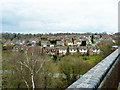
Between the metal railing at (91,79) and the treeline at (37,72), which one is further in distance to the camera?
the treeline at (37,72)

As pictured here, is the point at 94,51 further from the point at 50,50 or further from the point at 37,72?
the point at 37,72

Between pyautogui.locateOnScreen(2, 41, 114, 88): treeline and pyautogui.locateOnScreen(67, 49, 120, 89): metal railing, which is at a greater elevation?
pyautogui.locateOnScreen(67, 49, 120, 89): metal railing

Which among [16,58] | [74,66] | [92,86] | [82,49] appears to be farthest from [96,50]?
[92,86]

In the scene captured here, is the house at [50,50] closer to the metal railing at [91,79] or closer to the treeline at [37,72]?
the treeline at [37,72]

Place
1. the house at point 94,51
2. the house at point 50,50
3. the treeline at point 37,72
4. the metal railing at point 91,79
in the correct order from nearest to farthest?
the metal railing at point 91,79 → the treeline at point 37,72 → the house at point 94,51 → the house at point 50,50

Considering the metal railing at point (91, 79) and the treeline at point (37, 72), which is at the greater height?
the metal railing at point (91, 79)

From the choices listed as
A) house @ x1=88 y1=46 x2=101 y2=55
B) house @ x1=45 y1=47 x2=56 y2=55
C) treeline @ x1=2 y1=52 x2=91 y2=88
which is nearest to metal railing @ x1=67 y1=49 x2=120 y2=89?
treeline @ x1=2 y1=52 x2=91 y2=88

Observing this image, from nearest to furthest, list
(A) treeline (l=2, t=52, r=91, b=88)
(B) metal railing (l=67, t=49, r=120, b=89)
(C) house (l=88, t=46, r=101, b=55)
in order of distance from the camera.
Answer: (B) metal railing (l=67, t=49, r=120, b=89) → (A) treeline (l=2, t=52, r=91, b=88) → (C) house (l=88, t=46, r=101, b=55)

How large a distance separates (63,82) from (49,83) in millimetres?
1735

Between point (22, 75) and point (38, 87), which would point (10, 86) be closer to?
point (22, 75)

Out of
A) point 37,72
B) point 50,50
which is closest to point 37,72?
point 37,72

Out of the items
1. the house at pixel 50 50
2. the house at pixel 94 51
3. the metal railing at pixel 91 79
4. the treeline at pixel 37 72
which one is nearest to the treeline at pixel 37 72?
the treeline at pixel 37 72

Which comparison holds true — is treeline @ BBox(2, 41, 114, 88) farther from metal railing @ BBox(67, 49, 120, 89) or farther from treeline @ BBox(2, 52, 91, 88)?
metal railing @ BBox(67, 49, 120, 89)

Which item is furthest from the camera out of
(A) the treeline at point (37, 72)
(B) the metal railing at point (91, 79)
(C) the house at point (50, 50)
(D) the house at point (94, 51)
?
(C) the house at point (50, 50)
